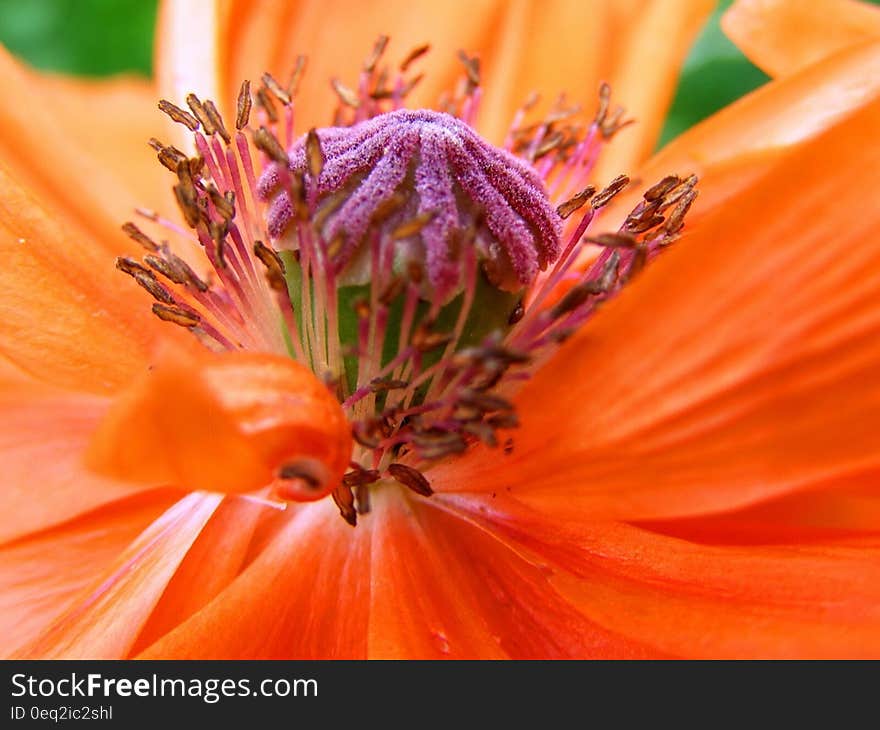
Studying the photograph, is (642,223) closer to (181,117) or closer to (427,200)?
(427,200)

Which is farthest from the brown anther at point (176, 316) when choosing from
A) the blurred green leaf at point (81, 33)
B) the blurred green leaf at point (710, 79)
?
the blurred green leaf at point (81, 33)

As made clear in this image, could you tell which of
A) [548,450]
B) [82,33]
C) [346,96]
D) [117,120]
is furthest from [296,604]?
[82,33]

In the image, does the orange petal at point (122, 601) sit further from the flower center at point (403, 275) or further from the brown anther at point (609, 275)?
the brown anther at point (609, 275)

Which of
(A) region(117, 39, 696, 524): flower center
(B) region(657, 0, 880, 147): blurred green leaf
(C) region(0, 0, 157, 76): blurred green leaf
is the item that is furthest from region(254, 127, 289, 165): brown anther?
(C) region(0, 0, 157, 76): blurred green leaf

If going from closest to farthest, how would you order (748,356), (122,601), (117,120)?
(748,356), (122,601), (117,120)

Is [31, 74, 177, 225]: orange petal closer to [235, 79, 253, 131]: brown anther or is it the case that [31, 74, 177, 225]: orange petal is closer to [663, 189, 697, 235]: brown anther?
[235, 79, 253, 131]: brown anther

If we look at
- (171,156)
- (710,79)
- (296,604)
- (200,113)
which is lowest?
(296,604)
